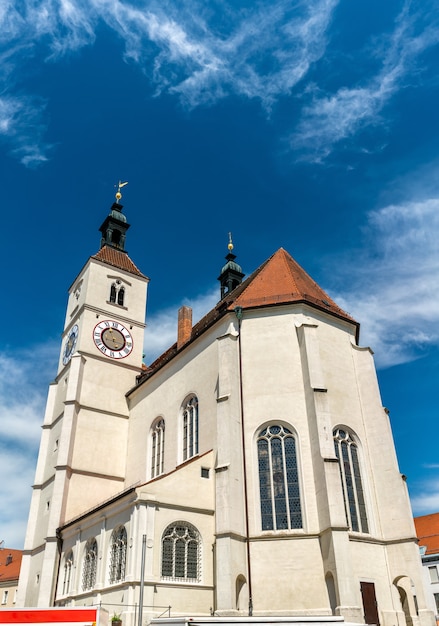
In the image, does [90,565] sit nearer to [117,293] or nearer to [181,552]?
[181,552]

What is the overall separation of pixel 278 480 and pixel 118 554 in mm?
6096

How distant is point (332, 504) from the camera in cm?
1758

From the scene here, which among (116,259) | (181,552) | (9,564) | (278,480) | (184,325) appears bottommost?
(181,552)

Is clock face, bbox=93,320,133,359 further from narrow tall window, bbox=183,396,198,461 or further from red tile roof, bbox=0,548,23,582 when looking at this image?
red tile roof, bbox=0,548,23,582

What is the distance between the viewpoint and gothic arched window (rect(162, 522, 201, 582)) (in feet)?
58.4

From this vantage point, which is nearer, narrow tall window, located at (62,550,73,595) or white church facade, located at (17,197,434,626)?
white church facade, located at (17,197,434,626)

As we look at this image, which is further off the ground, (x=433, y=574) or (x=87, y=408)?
(x=87, y=408)

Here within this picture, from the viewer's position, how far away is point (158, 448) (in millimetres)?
26547

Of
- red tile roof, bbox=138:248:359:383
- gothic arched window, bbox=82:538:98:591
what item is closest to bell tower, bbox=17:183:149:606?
gothic arched window, bbox=82:538:98:591

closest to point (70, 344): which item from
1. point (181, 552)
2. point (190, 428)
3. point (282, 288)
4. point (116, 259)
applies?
point (116, 259)

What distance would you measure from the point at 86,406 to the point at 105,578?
11669 mm

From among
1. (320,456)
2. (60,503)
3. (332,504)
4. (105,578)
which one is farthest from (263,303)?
(60,503)

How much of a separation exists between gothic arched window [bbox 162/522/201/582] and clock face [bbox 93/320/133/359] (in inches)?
599

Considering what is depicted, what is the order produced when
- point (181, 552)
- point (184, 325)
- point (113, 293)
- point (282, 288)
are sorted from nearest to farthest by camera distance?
point (181, 552), point (282, 288), point (184, 325), point (113, 293)
